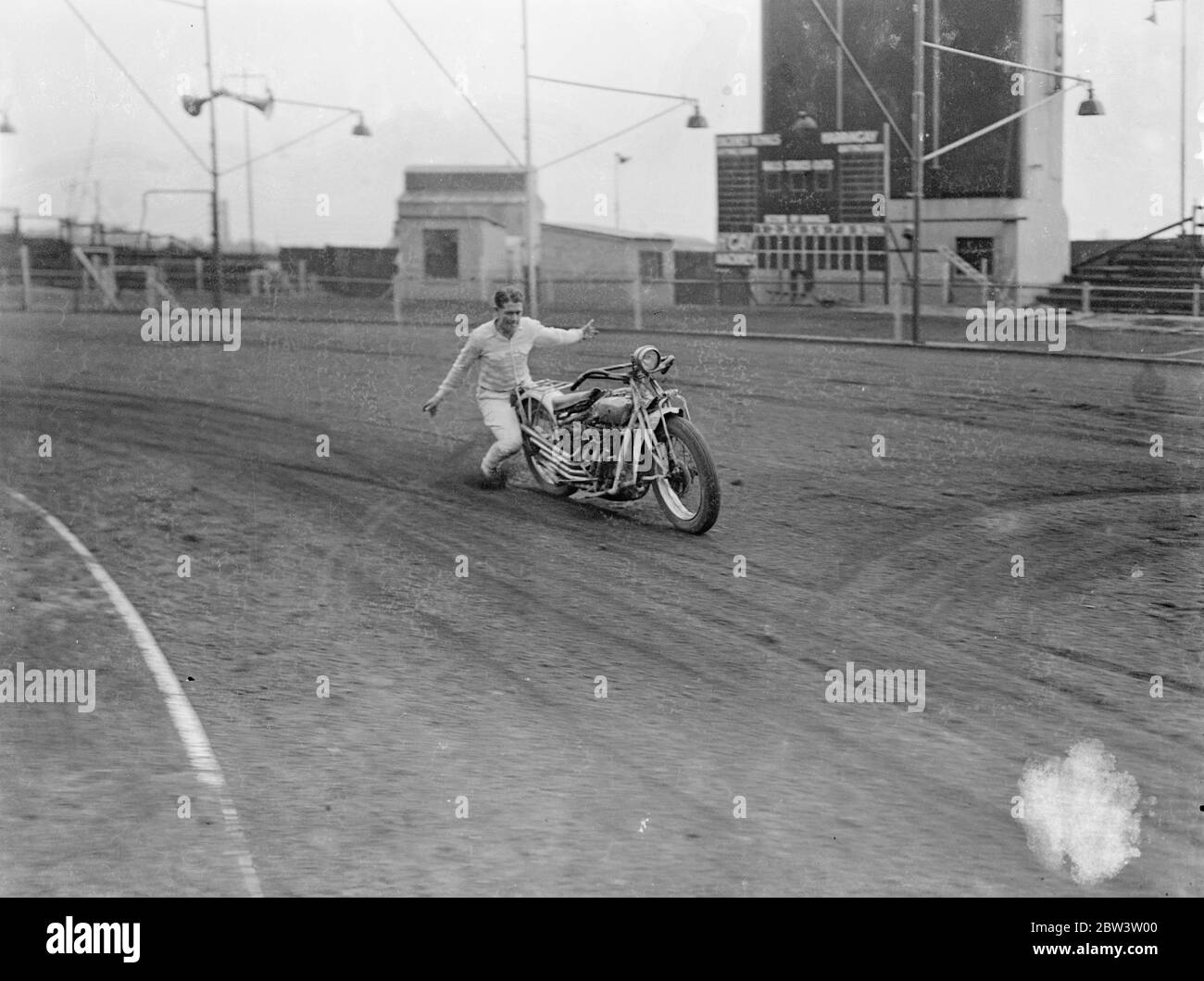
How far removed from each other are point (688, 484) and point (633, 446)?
43 centimetres

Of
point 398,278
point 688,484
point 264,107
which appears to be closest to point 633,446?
point 688,484

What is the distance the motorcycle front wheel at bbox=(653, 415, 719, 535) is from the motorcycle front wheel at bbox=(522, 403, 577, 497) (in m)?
1.04

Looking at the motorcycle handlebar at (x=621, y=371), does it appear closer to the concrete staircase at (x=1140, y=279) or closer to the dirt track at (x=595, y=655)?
the dirt track at (x=595, y=655)

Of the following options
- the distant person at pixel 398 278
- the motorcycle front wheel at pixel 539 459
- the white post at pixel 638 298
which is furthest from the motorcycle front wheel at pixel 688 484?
the white post at pixel 638 298

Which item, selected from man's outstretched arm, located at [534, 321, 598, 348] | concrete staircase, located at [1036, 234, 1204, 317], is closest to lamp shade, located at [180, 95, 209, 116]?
man's outstretched arm, located at [534, 321, 598, 348]

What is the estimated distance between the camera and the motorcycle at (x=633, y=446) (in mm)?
9117

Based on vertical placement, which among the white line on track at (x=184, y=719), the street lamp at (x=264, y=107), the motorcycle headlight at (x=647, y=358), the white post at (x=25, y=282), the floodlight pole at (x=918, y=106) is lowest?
the white line on track at (x=184, y=719)

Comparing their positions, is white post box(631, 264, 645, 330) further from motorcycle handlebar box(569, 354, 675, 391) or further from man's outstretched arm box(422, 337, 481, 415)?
motorcycle handlebar box(569, 354, 675, 391)

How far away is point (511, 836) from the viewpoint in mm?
4762

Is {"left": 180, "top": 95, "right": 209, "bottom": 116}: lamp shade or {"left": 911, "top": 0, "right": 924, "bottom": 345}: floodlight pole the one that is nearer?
{"left": 180, "top": 95, "right": 209, "bottom": 116}: lamp shade

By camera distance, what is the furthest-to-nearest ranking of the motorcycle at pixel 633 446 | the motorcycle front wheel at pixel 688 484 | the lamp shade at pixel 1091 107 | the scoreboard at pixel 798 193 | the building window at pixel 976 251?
A: the scoreboard at pixel 798 193, the building window at pixel 976 251, the lamp shade at pixel 1091 107, the motorcycle at pixel 633 446, the motorcycle front wheel at pixel 688 484

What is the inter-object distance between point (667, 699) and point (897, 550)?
317 centimetres

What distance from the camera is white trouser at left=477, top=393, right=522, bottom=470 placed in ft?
33.9

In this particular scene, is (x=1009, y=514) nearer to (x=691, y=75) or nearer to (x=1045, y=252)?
(x=691, y=75)
